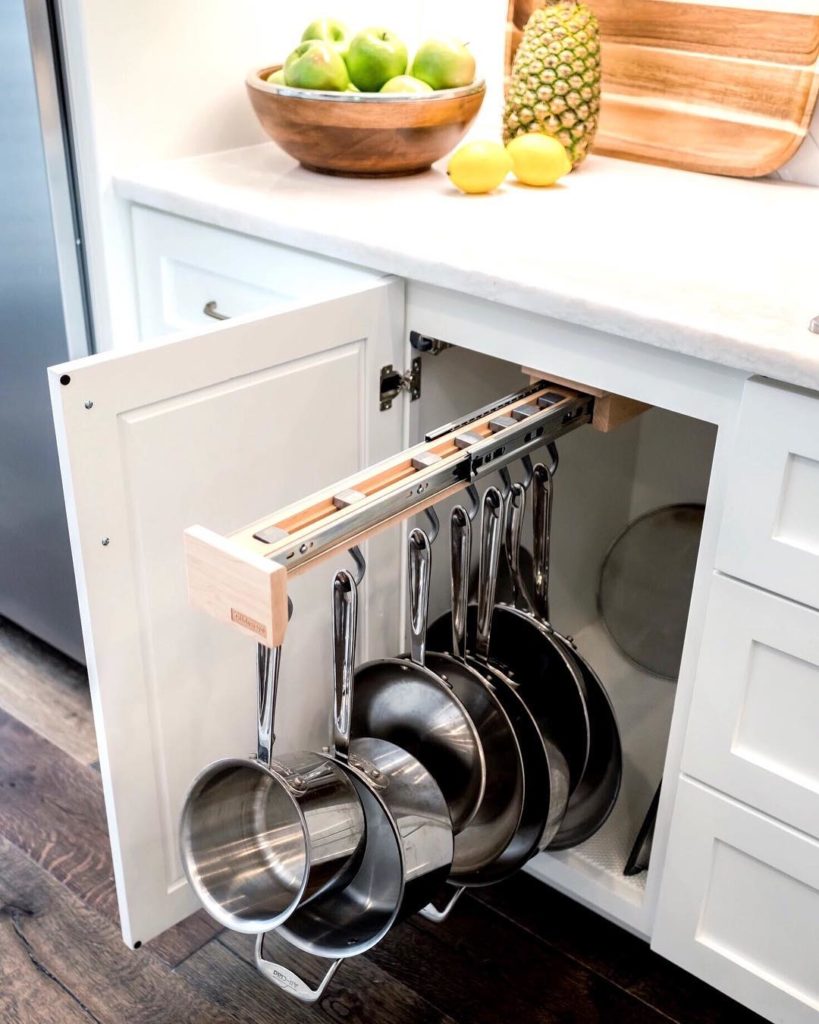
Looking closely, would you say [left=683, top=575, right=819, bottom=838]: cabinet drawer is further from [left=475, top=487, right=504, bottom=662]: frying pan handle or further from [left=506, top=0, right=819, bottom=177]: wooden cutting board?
[left=506, top=0, right=819, bottom=177]: wooden cutting board

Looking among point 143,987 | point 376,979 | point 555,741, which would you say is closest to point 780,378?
point 555,741

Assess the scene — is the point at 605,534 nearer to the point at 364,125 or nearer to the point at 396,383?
the point at 396,383

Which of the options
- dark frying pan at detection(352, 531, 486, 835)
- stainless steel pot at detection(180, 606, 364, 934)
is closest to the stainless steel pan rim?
stainless steel pot at detection(180, 606, 364, 934)

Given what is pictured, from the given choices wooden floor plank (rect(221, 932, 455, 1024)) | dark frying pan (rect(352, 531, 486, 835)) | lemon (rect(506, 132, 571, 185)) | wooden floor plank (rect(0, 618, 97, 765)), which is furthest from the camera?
wooden floor plank (rect(0, 618, 97, 765))

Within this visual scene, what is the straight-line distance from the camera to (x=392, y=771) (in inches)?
44.4

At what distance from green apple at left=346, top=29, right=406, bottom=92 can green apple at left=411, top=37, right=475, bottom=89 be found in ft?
0.09

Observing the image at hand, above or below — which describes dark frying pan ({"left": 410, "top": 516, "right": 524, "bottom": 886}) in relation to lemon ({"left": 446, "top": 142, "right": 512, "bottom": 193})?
below

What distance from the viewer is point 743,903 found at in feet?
3.63

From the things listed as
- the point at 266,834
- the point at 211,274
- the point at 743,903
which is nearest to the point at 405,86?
the point at 211,274

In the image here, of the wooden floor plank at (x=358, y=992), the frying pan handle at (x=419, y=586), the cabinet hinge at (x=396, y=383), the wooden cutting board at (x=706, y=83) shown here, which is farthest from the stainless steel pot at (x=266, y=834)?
the wooden cutting board at (x=706, y=83)

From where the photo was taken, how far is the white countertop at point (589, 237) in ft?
3.20

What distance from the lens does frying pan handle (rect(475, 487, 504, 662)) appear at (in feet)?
3.63

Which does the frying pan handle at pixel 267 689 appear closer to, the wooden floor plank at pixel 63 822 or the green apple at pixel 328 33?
the wooden floor plank at pixel 63 822

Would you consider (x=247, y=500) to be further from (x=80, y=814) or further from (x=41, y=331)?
(x=80, y=814)
